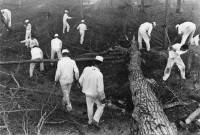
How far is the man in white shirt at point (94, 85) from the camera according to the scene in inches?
211

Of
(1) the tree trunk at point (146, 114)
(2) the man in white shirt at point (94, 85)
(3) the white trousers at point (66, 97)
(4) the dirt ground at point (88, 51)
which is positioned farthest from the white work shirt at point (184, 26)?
(3) the white trousers at point (66, 97)

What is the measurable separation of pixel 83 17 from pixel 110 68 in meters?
5.14

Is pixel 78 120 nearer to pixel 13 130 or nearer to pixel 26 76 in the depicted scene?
pixel 13 130

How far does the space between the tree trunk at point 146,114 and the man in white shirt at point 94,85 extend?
0.86 metres

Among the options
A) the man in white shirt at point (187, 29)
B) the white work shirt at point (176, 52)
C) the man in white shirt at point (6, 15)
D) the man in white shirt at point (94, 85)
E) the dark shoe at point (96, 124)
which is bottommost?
the dark shoe at point (96, 124)

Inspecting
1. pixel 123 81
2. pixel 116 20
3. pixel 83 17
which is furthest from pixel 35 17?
pixel 123 81

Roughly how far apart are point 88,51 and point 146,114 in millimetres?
5282

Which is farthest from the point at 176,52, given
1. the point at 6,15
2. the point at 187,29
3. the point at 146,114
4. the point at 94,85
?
the point at 6,15

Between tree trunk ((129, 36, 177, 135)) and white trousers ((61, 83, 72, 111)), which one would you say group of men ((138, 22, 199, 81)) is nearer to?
tree trunk ((129, 36, 177, 135))

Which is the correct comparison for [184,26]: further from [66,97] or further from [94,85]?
[66,97]

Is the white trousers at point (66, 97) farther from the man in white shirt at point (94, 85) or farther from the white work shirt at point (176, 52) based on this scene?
the white work shirt at point (176, 52)

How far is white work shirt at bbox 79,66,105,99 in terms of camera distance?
537 cm

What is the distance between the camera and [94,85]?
5.45 m

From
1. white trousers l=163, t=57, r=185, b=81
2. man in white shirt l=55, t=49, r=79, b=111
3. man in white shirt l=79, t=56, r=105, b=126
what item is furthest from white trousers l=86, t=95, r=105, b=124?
white trousers l=163, t=57, r=185, b=81
